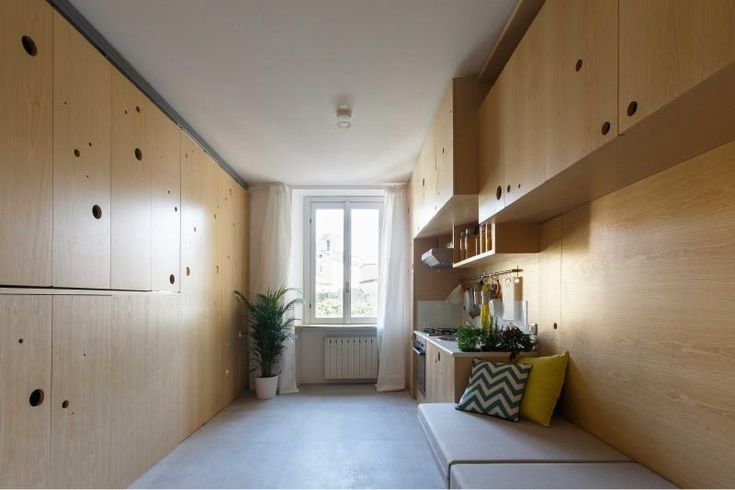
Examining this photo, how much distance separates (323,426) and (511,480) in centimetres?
267

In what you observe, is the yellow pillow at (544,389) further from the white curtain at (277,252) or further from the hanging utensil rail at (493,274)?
the white curtain at (277,252)

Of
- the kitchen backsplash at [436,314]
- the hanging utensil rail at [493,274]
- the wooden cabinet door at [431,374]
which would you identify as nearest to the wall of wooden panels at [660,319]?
the hanging utensil rail at [493,274]

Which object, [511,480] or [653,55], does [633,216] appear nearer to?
[653,55]

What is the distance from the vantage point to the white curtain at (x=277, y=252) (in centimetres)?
542

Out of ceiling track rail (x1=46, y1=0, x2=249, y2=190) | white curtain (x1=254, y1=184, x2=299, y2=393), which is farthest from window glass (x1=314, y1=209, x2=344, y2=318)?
ceiling track rail (x1=46, y1=0, x2=249, y2=190)

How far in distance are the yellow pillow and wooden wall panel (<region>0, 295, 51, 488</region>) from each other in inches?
87.4

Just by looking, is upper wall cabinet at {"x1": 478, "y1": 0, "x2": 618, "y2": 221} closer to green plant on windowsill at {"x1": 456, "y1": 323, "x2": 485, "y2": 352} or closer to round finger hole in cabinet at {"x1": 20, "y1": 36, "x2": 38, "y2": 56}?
green plant on windowsill at {"x1": 456, "y1": 323, "x2": 485, "y2": 352}

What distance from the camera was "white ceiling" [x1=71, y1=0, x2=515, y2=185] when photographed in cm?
215

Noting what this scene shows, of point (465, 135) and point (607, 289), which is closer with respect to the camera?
point (607, 289)

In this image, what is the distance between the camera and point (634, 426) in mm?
1815

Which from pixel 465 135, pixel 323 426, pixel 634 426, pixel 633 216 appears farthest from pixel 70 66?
pixel 323 426

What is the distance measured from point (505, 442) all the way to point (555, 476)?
1.14 feet

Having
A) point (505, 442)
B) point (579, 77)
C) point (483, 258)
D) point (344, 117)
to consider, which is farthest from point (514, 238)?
point (344, 117)

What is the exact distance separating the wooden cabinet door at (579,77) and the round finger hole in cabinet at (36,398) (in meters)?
2.24
